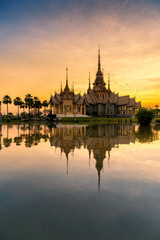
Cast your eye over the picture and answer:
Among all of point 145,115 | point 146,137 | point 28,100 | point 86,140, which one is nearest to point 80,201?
point 86,140

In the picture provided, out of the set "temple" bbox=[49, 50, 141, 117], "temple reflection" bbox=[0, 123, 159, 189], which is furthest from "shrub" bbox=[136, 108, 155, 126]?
"temple" bbox=[49, 50, 141, 117]

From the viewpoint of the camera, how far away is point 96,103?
8719 cm

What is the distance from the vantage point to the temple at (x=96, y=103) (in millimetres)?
80500

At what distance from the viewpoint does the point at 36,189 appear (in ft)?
16.5

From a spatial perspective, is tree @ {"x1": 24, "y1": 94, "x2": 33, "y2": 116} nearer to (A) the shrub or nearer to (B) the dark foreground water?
(A) the shrub

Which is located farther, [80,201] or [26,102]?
[26,102]

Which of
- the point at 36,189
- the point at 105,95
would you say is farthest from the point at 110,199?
the point at 105,95

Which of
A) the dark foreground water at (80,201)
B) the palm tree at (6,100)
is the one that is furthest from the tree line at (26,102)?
the dark foreground water at (80,201)

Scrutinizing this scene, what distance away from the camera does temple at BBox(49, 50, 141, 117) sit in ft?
264

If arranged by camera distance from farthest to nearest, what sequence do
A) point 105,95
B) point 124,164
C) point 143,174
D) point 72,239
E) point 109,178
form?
point 105,95, point 124,164, point 143,174, point 109,178, point 72,239

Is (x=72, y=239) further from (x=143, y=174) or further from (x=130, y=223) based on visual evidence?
(x=143, y=174)

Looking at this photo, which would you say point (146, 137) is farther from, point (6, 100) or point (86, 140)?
point (6, 100)

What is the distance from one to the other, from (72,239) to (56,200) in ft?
4.68

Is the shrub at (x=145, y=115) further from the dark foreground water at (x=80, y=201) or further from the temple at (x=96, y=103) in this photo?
the temple at (x=96, y=103)
